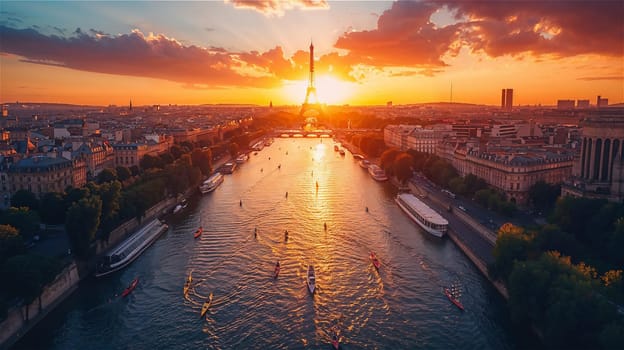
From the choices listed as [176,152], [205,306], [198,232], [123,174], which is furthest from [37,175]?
[176,152]

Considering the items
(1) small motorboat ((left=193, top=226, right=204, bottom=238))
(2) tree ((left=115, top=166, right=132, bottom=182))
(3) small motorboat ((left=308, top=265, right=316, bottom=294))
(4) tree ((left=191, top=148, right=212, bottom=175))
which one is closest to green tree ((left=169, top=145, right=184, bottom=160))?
(4) tree ((left=191, top=148, right=212, bottom=175))

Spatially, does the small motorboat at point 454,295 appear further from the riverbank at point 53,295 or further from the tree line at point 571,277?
the riverbank at point 53,295

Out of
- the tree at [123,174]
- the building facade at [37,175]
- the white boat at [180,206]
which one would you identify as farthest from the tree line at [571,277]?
the tree at [123,174]

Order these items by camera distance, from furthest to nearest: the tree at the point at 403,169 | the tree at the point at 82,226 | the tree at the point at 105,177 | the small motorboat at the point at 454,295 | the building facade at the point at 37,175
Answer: the tree at the point at 403,169 → the tree at the point at 105,177 → the building facade at the point at 37,175 → the tree at the point at 82,226 → the small motorboat at the point at 454,295

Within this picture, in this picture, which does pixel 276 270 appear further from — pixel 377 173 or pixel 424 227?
pixel 377 173

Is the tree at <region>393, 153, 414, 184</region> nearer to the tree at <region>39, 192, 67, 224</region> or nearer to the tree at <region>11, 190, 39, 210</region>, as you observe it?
the tree at <region>39, 192, 67, 224</region>

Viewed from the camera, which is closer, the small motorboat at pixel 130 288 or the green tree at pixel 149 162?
the small motorboat at pixel 130 288

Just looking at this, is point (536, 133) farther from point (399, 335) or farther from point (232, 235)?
point (399, 335)
